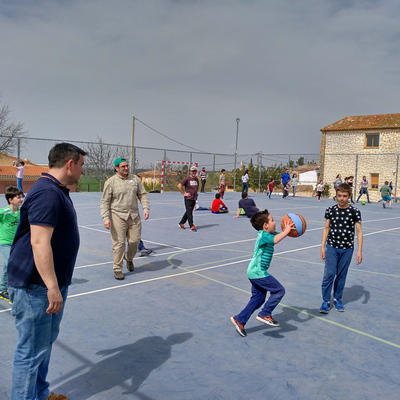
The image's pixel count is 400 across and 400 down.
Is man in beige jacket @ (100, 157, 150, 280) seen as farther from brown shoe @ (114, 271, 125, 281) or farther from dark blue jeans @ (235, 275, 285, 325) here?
dark blue jeans @ (235, 275, 285, 325)

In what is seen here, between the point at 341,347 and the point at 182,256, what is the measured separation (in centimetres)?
464

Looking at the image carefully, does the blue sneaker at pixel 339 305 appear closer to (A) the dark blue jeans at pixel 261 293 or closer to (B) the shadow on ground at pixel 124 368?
(A) the dark blue jeans at pixel 261 293

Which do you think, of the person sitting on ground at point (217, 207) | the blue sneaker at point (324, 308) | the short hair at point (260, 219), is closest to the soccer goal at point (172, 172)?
the person sitting on ground at point (217, 207)

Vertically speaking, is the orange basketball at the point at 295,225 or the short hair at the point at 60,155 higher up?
the short hair at the point at 60,155

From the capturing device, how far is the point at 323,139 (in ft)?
160

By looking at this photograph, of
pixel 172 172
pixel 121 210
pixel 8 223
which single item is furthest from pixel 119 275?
pixel 172 172

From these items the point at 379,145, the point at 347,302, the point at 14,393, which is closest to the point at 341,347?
the point at 347,302

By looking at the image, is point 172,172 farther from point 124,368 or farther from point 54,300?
point 54,300

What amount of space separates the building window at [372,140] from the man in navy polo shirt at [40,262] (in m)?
47.3

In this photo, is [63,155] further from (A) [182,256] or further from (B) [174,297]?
(A) [182,256]

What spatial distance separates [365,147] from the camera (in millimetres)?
45875

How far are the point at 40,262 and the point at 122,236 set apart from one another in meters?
4.23

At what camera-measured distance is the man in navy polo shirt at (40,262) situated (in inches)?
103

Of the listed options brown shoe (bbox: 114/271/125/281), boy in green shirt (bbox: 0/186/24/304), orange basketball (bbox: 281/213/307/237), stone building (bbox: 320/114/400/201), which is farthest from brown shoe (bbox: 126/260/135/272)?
stone building (bbox: 320/114/400/201)
